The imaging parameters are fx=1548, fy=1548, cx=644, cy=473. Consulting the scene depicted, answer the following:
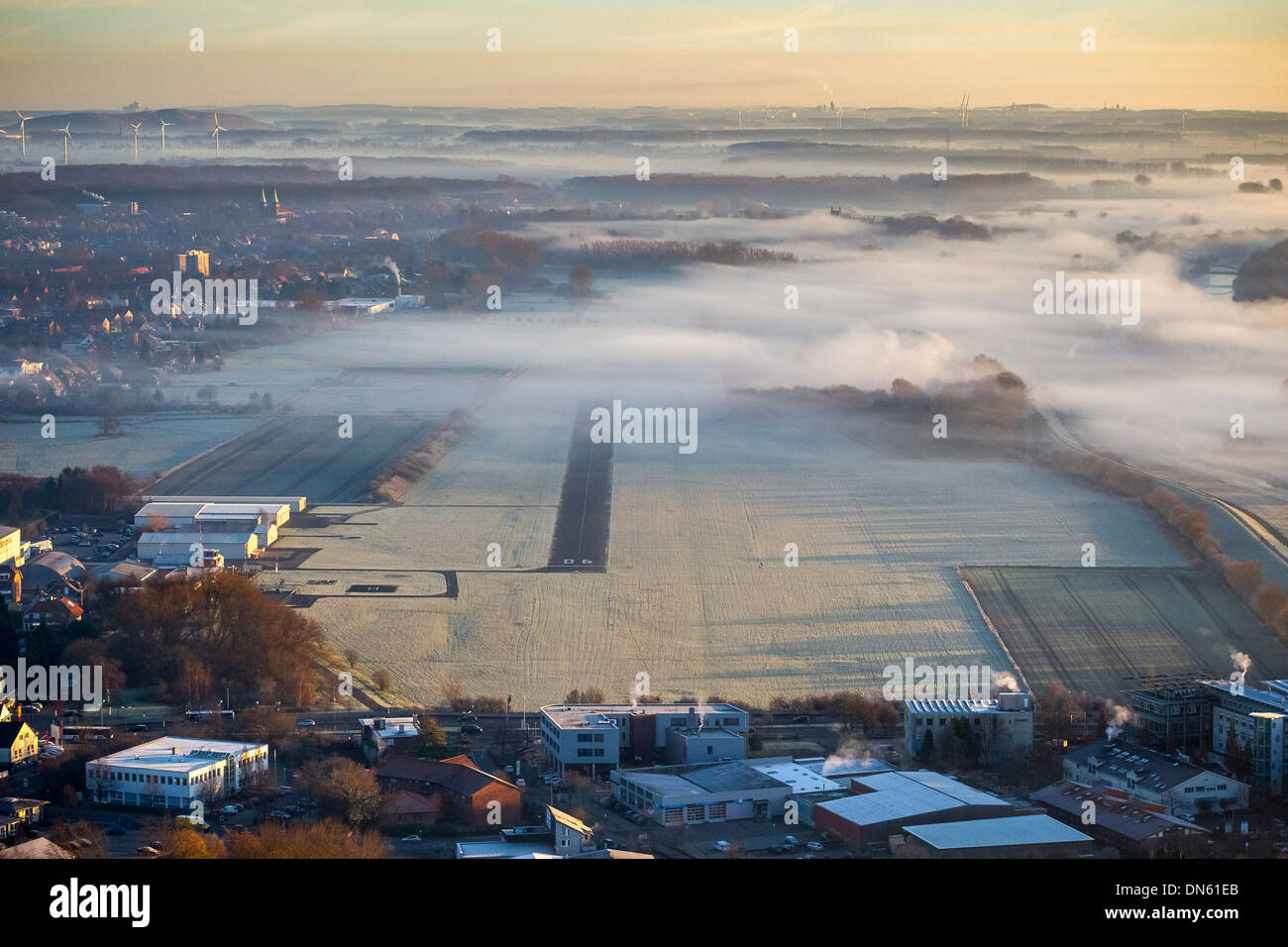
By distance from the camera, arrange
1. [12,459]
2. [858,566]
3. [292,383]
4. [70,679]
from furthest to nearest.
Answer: [292,383]
[12,459]
[858,566]
[70,679]

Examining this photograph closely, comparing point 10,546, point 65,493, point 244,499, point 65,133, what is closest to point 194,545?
point 10,546

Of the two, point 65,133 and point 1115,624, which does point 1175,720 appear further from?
point 65,133

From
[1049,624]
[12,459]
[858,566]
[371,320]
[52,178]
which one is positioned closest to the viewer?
[1049,624]

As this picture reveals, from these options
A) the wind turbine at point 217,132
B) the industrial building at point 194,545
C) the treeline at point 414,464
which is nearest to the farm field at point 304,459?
the treeline at point 414,464
